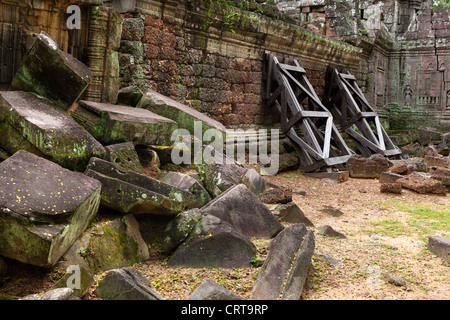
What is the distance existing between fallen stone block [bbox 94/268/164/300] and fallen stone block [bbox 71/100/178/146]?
71.5 inches

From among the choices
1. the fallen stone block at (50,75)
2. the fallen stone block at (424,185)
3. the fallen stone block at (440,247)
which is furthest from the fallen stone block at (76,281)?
the fallen stone block at (424,185)

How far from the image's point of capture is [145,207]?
3562 mm

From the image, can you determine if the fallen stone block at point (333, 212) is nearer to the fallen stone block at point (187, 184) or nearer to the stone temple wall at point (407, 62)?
the fallen stone block at point (187, 184)

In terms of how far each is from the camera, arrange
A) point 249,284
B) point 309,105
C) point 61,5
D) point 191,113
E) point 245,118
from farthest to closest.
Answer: point 309,105 < point 245,118 < point 191,113 < point 61,5 < point 249,284

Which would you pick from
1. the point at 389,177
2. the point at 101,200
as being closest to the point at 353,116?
the point at 389,177

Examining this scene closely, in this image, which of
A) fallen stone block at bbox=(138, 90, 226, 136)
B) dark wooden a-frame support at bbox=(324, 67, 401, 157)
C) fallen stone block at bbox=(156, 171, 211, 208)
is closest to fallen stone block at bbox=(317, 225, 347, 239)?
fallen stone block at bbox=(156, 171, 211, 208)

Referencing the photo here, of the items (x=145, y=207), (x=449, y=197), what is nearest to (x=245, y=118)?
(x=449, y=197)

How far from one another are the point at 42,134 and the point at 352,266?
2.72 metres

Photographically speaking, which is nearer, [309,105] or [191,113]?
[191,113]

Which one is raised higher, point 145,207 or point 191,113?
point 191,113

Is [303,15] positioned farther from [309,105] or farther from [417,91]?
[417,91]

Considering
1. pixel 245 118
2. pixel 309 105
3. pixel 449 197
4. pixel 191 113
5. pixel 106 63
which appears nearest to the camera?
pixel 106 63
